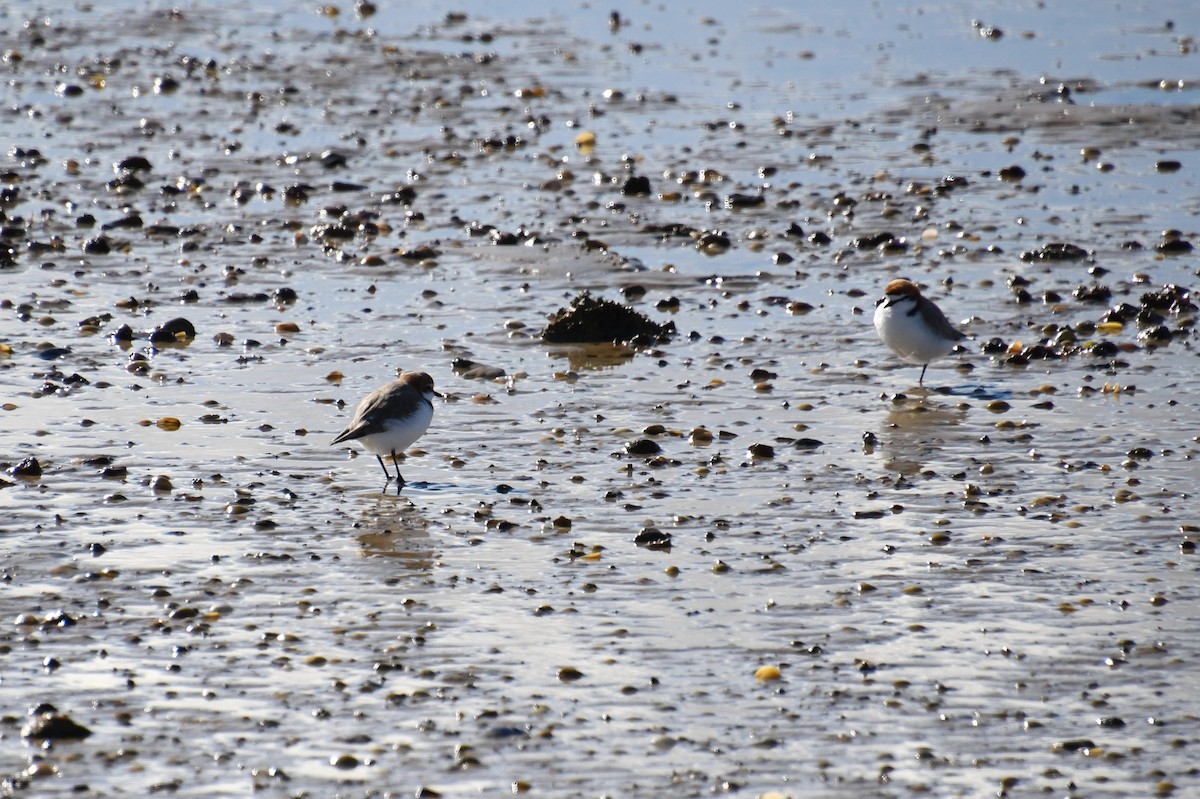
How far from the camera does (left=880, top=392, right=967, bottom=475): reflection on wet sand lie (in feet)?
35.8

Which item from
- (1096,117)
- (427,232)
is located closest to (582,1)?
(1096,117)

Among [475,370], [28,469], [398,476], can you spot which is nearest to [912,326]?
[475,370]

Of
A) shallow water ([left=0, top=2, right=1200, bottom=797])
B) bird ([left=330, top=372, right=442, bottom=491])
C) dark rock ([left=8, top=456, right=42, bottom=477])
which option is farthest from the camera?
dark rock ([left=8, top=456, right=42, bottom=477])

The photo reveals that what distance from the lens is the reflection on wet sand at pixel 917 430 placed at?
430 inches

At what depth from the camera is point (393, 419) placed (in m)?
10.4

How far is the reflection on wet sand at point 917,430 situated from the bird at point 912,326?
1.13ft

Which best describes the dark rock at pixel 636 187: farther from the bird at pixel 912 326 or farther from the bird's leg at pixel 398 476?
the bird's leg at pixel 398 476

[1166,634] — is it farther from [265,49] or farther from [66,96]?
[265,49]

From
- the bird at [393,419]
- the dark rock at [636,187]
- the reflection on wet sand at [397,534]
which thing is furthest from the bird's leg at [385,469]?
the dark rock at [636,187]

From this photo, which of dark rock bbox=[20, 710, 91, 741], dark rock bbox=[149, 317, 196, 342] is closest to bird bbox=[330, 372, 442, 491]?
dark rock bbox=[20, 710, 91, 741]

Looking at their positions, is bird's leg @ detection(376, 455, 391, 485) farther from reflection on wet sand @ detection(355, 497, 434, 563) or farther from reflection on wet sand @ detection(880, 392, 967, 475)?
reflection on wet sand @ detection(880, 392, 967, 475)

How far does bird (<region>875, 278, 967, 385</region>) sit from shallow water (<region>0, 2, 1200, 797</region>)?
0.34 m

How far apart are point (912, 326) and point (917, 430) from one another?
104 centimetres

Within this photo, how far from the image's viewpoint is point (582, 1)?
30750 millimetres
